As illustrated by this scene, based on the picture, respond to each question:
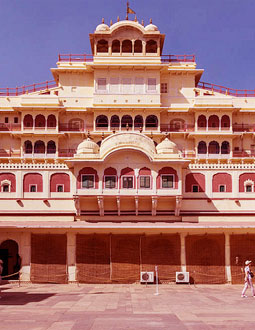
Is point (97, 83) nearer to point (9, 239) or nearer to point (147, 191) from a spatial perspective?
point (147, 191)

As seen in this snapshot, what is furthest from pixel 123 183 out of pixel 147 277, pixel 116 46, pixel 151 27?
pixel 151 27

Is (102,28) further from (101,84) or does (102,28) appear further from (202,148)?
(202,148)

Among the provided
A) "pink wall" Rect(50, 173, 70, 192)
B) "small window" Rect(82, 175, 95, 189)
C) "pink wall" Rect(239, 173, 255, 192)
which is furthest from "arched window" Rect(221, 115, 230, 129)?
"pink wall" Rect(50, 173, 70, 192)

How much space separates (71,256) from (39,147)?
19032 millimetres

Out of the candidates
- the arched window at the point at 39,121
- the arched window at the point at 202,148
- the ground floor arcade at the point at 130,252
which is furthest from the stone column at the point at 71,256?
the arched window at the point at 202,148

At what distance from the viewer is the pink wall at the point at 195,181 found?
37.4 meters

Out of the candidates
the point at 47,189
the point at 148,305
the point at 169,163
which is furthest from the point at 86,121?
the point at 148,305

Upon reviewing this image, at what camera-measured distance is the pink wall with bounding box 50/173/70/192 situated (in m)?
37.6

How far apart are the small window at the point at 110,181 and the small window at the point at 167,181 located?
411 centimetres

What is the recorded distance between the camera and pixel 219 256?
33.2 m

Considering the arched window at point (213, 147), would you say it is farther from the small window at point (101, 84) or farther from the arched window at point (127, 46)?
the arched window at point (127, 46)

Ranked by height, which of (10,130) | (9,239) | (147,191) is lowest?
(9,239)

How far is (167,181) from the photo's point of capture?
35.2 meters

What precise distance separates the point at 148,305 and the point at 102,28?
37895 mm
